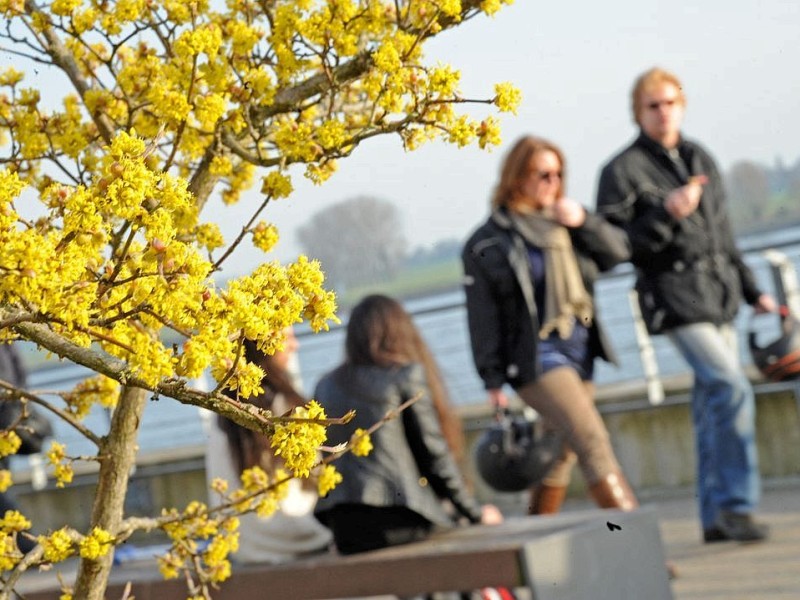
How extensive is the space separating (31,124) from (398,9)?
0.71 meters

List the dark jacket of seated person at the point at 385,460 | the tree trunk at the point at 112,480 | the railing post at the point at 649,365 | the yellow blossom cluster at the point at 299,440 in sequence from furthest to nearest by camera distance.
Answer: the railing post at the point at 649,365 → the dark jacket of seated person at the point at 385,460 → the tree trunk at the point at 112,480 → the yellow blossom cluster at the point at 299,440

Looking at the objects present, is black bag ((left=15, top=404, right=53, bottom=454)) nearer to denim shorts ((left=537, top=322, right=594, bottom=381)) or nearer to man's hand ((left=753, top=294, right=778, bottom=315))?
denim shorts ((left=537, top=322, right=594, bottom=381))

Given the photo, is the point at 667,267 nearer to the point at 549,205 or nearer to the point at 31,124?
the point at 549,205

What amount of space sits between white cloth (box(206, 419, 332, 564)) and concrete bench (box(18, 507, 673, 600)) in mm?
455

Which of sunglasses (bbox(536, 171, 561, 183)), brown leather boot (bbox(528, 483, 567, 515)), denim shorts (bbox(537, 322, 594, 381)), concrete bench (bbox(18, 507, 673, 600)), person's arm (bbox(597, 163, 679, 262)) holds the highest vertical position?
sunglasses (bbox(536, 171, 561, 183))

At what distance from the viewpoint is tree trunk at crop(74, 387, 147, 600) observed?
8.81 ft

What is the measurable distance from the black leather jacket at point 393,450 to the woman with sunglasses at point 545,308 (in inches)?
43.5

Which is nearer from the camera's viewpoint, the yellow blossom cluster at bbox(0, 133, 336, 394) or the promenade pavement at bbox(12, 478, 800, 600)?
the yellow blossom cluster at bbox(0, 133, 336, 394)

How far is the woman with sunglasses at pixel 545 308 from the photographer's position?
623cm

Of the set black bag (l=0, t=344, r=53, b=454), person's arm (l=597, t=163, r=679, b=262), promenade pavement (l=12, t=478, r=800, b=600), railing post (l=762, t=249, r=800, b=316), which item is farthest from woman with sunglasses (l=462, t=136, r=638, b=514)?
railing post (l=762, t=249, r=800, b=316)

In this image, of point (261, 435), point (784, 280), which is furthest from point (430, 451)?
point (784, 280)

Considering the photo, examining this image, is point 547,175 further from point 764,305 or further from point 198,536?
point 198,536

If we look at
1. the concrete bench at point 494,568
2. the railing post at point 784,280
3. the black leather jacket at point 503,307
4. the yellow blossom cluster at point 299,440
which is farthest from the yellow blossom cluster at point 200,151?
the railing post at point 784,280

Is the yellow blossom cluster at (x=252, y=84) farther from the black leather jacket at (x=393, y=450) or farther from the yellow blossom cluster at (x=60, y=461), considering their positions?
the black leather jacket at (x=393, y=450)
